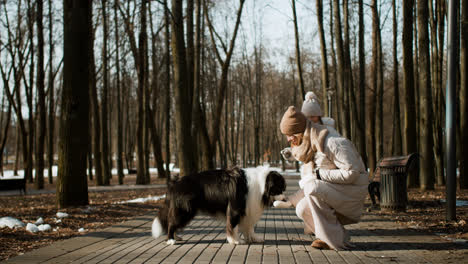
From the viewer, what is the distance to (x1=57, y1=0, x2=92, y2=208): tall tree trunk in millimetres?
11000

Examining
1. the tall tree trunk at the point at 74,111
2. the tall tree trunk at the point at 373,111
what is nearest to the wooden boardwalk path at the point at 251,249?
the tall tree trunk at the point at 74,111

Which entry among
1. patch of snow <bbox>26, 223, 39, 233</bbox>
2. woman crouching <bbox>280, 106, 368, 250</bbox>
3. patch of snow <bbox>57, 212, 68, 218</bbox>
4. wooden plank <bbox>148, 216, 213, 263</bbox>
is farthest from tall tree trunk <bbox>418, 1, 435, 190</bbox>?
patch of snow <bbox>26, 223, 39, 233</bbox>

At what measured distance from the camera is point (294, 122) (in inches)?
237

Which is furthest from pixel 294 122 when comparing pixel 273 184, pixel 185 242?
pixel 185 242

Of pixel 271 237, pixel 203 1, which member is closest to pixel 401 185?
pixel 271 237

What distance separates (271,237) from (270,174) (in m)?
1.34

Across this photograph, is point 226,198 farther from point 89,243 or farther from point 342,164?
point 89,243

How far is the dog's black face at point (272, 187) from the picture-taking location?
632 centimetres

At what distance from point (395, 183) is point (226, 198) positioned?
203 inches

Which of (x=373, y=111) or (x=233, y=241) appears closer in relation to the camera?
(x=233, y=241)

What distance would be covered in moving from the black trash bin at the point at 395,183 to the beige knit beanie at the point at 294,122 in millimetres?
4915

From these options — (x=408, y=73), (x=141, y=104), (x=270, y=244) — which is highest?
(x=141, y=104)

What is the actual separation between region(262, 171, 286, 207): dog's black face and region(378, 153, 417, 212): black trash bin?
185 inches

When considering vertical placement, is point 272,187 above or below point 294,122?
below
